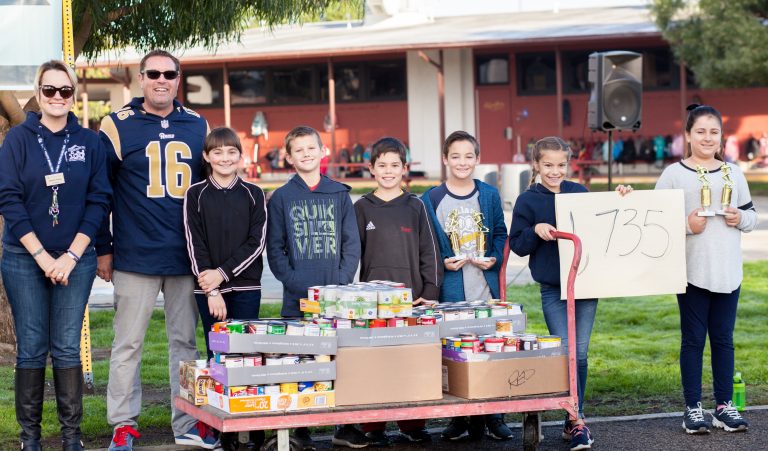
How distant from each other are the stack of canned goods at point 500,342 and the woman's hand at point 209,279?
1.26m

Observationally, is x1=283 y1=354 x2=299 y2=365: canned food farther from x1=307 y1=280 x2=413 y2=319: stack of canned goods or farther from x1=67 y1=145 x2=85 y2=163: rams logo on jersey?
x1=67 y1=145 x2=85 y2=163: rams logo on jersey

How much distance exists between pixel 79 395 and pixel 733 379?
3.93 m

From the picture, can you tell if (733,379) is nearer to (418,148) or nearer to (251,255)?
(251,255)

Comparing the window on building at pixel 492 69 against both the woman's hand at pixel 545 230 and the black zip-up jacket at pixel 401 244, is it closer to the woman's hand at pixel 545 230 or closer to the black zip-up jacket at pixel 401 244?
the black zip-up jacket at pixel 401 244

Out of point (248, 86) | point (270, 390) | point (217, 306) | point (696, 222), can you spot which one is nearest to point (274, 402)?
point (270, 390)

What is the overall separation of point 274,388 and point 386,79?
109ft

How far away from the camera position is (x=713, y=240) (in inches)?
271

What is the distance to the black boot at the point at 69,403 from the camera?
623 cm

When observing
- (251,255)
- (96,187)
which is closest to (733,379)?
(251,255)

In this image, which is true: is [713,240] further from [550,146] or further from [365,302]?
[365,302]

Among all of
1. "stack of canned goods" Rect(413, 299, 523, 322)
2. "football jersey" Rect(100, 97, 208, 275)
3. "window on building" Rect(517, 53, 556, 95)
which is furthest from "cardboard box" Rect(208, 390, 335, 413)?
"window on building" Rect(517, 53, 556, 95)

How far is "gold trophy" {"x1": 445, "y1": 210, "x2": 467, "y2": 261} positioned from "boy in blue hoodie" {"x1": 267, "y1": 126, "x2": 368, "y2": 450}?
0.67m

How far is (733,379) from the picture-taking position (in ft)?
23.9

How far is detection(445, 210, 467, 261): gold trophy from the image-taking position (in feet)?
23.1
